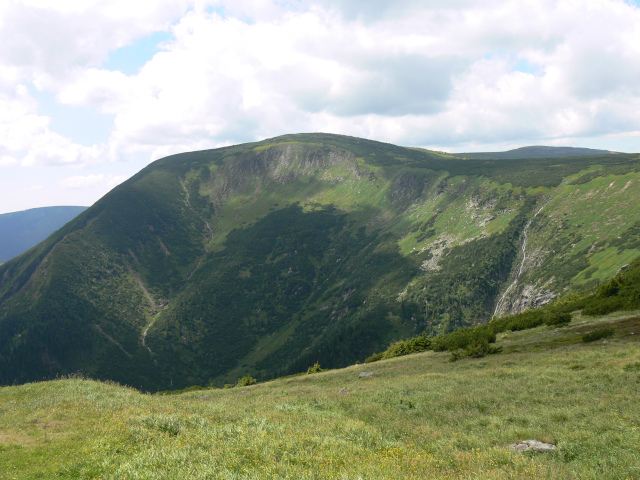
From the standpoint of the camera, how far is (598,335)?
95.5ft

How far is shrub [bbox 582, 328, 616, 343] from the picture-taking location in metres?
28.9

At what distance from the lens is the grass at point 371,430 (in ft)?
33.9

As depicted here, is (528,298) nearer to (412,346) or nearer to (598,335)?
(412,346)

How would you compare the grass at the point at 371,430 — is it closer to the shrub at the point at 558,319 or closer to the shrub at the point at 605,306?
the shrub at the point at 558,319

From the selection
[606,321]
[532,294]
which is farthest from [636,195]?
[606,321]

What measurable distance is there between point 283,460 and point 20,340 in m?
253

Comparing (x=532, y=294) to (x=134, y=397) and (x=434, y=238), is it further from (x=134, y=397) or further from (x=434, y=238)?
(x=134, y=397)

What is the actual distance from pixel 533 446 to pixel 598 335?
2290 centimetres

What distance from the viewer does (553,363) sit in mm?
24641

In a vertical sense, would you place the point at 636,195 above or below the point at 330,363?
above

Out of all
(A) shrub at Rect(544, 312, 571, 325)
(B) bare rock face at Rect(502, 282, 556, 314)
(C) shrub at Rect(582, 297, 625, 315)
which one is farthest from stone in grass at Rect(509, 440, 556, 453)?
(B) bare rock face at Rect(502, 282, 556, 314)

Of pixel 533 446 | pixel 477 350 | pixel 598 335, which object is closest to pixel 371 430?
pixel 533 446

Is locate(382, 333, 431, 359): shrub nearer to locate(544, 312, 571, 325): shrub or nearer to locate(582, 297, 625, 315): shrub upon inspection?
locate(544, 312, 571, 325): shrub

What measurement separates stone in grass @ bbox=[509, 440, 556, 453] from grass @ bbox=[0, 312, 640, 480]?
1.26 feet
